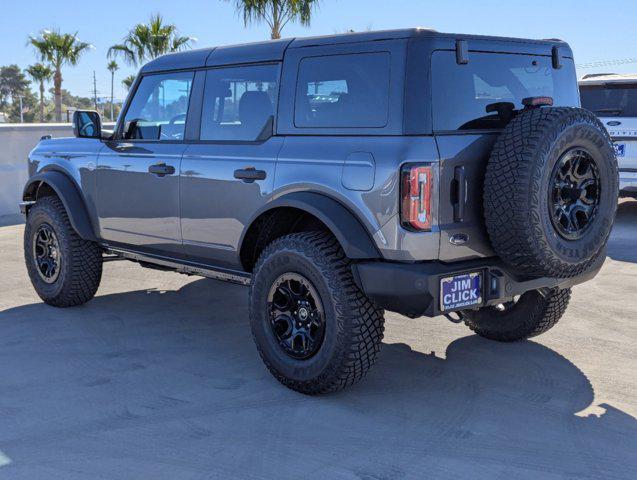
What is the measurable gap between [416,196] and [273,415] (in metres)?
1.31

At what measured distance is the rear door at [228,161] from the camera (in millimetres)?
4535

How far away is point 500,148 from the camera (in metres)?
3.80

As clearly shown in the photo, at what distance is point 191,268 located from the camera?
5199 mm

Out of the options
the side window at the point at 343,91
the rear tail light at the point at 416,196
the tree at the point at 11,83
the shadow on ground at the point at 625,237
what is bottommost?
the shadow on ground at the point at 625,237

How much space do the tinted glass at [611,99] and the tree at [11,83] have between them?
397ft

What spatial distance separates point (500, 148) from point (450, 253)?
555mm

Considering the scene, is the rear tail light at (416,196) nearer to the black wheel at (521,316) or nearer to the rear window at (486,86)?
the rear window at (486,86)

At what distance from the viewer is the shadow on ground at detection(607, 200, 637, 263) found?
849cm

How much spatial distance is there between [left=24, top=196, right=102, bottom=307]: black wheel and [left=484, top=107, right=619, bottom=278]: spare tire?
338 cm

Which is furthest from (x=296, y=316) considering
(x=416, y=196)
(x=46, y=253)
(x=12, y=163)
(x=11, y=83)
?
(x=11, y=83)

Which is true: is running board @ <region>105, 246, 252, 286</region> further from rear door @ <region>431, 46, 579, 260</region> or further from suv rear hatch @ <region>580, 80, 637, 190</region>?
suv rear hatch @ <region>580, 80, 637, 190</region>

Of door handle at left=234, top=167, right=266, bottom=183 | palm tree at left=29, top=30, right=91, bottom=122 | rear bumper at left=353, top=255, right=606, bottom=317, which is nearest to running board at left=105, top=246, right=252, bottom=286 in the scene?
door handle at left=234, top=167, right=266, bottom=183

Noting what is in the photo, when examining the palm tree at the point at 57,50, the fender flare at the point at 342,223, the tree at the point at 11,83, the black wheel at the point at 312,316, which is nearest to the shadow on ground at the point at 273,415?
the black wheel at the point at 312,316

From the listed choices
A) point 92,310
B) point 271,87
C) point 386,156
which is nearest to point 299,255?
point 386,156
